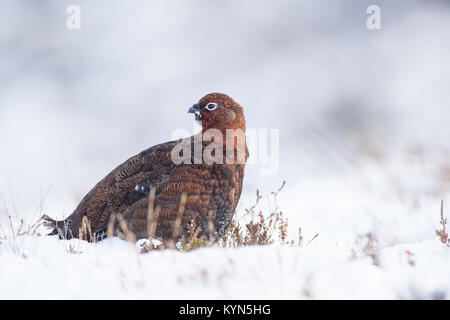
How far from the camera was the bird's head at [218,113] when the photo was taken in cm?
536

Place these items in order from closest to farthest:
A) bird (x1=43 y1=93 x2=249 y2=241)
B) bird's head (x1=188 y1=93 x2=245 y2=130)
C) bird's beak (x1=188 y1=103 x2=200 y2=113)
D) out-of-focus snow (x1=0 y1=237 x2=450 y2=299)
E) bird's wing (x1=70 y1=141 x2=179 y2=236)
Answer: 1. out-of-focus snow (x1=0 y1=237 x2=450 y2=299)
2. bird (x1=43 y1=93 x2=249 y2=241)
3. bird's wing (x1=70 y1=141 x2=179 y2=236)
4. bird's head (x1=188 y1=93 x2=245 y2=130)
5. bird's beak (x1=188 y1=103 x2=200 y2=113)

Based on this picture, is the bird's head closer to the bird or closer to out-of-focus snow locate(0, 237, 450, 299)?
the bird

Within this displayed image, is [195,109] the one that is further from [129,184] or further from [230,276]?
[230,276]

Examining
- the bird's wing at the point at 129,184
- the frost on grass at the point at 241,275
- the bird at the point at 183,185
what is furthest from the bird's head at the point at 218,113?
the frost on grass at the point at 241,275

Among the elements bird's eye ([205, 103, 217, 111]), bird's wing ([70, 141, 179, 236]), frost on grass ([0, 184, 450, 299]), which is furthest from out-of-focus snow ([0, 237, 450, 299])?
bird's eye ([205, 103, 217, 111])

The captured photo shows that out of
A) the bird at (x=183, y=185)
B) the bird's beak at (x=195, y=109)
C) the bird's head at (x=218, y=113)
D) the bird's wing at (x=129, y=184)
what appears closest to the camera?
the bird at (x=183, y=185)

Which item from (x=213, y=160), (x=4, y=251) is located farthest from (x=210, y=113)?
(x=4, y=251)

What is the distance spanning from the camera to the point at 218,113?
539 cm

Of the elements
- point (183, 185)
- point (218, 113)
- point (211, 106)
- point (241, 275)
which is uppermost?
point (211, 106)

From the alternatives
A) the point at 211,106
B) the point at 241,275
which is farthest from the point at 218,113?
the point at 241,275

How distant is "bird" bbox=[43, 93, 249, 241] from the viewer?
4.93 meters

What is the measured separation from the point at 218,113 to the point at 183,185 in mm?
995

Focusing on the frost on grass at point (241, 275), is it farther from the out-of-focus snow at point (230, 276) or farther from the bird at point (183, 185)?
the bird at point (183, 185)
